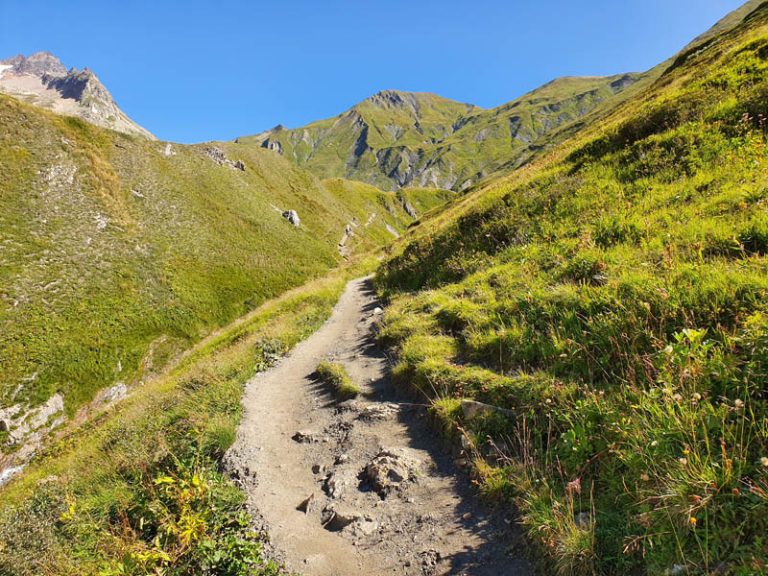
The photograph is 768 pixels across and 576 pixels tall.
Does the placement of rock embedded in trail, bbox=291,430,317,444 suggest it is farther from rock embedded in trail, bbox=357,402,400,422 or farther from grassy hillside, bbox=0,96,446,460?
grassy hillside, bbox=0,96,446,460

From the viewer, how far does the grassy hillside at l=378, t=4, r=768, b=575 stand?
3.47 metres

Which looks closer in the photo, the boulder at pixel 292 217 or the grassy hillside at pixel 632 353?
the grassy hillside at pixel 632 353

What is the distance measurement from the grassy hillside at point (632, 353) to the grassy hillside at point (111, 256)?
31.0 m

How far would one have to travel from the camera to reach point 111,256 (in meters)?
39.8

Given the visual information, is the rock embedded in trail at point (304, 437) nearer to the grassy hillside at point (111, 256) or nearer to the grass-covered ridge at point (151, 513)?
the grass-covered ridge at point (151, 513)

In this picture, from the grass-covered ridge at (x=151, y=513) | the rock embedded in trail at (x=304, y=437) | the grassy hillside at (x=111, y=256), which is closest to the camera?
the grass-covered ridge at (x=151, y=513)

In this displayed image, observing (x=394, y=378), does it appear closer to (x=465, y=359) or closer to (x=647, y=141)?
(x=465, y=359)

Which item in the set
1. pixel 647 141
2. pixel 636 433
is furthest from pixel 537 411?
pixel 647 141

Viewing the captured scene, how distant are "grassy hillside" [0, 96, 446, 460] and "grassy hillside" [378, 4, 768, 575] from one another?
3099cm

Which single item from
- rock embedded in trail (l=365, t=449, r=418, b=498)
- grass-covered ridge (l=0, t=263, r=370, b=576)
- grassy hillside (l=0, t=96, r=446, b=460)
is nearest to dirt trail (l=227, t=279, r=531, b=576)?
rock embedded in trail (l=365, t=449, r=418, b=498)

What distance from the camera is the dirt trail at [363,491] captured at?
4914 mm

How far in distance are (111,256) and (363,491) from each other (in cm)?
4465

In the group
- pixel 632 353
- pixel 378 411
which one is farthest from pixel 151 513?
pixel 632 353

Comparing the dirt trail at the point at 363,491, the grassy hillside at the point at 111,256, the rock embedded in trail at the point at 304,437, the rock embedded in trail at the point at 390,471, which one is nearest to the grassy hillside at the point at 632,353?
the dirt trail at the point at 363,491
